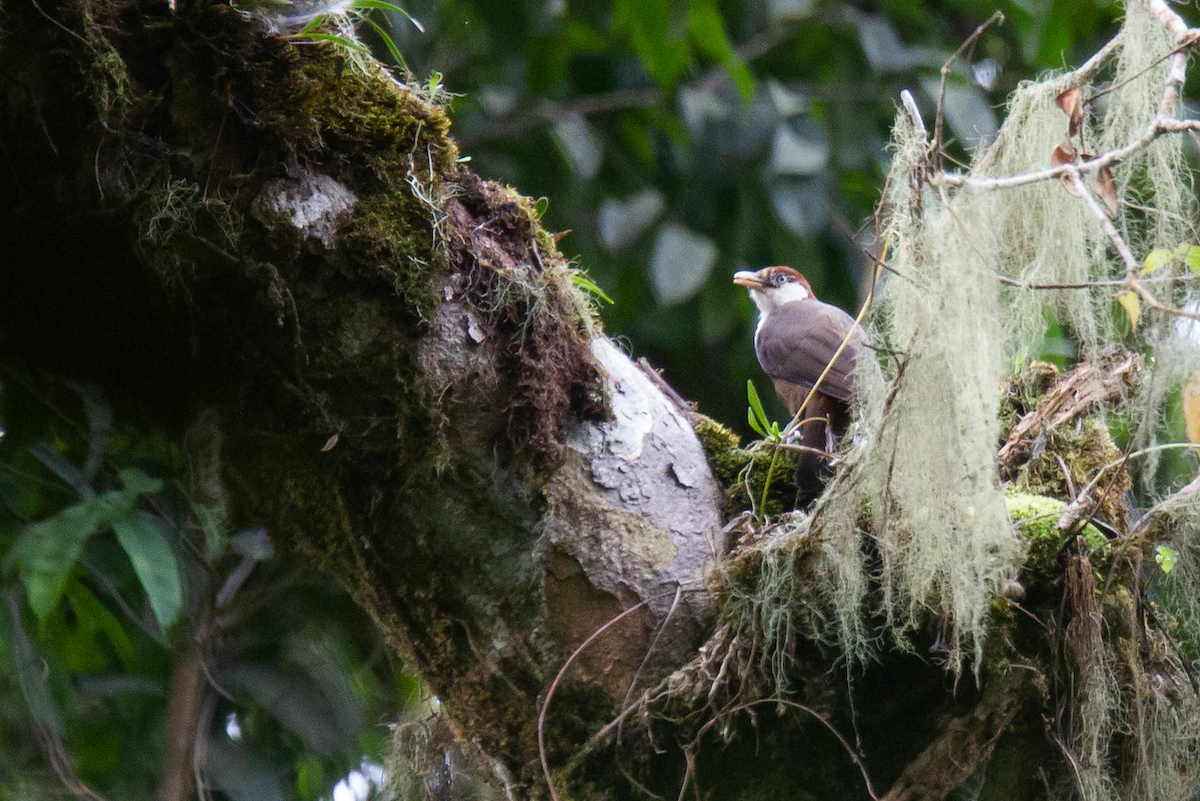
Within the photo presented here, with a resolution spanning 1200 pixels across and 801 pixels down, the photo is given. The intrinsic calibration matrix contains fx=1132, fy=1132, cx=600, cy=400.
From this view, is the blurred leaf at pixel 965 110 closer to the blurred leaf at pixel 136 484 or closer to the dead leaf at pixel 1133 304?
the dead leaf at pixel 1133 304

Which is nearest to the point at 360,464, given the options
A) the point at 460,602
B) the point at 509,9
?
the point at 460,602

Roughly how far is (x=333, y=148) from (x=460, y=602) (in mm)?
907

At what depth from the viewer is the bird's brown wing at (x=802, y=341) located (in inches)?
138

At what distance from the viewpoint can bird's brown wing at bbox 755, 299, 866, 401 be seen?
138 inches

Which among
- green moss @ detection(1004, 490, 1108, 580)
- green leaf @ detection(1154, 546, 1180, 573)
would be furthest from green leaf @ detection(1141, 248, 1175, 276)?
green leaf @ detection(1154, 546, 1180, 573)

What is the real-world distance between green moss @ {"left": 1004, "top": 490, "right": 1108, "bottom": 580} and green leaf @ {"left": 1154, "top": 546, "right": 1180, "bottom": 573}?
0.16m

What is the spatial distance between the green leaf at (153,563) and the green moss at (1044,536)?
5.95 ft

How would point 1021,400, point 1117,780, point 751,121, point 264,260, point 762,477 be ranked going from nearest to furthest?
point 264,260 < point 1117,780 < point 762,477 < point 1021,400 < point 751,121

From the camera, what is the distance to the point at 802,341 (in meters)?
3.57

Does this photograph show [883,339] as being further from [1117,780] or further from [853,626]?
[1117,780]

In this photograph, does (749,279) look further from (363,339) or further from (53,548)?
(53,548)

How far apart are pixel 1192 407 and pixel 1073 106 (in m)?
0.73

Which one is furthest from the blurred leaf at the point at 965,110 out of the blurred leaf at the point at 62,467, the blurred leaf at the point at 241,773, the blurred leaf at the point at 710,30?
the blurred leaf at the point at 241,773

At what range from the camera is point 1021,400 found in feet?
9.75
